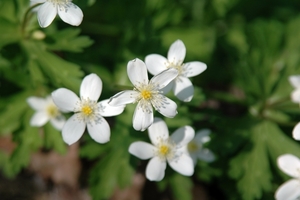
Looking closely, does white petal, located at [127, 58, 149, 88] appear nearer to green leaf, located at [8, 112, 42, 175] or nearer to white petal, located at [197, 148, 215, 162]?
white petal, located at [197, 148, 215, 162]

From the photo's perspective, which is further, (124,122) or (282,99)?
(282,99)

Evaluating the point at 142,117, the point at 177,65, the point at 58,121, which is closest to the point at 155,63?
the point at 177,65

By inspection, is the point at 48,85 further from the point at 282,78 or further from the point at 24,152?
the point at 282,78

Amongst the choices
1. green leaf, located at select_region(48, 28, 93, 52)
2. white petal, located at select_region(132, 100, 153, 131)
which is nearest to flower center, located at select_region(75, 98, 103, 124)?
white petal, located at select_region(132, 100, 153, 131)

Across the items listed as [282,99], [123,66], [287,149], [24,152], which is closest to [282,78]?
[282,99]

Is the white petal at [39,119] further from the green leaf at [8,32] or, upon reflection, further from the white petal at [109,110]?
the white petal at [109,110]

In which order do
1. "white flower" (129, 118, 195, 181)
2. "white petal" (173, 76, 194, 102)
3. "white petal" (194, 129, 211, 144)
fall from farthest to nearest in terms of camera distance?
"white petal" (194, 129, 211, 144), "white flower" (129, 118, 195, 181), "white petal" (173, 76, 194, 102)

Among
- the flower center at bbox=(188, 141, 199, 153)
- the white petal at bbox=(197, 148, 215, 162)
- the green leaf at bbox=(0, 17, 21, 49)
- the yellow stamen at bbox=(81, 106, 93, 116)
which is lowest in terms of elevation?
the white petal at bbox=(197, 148, 215, 162)
